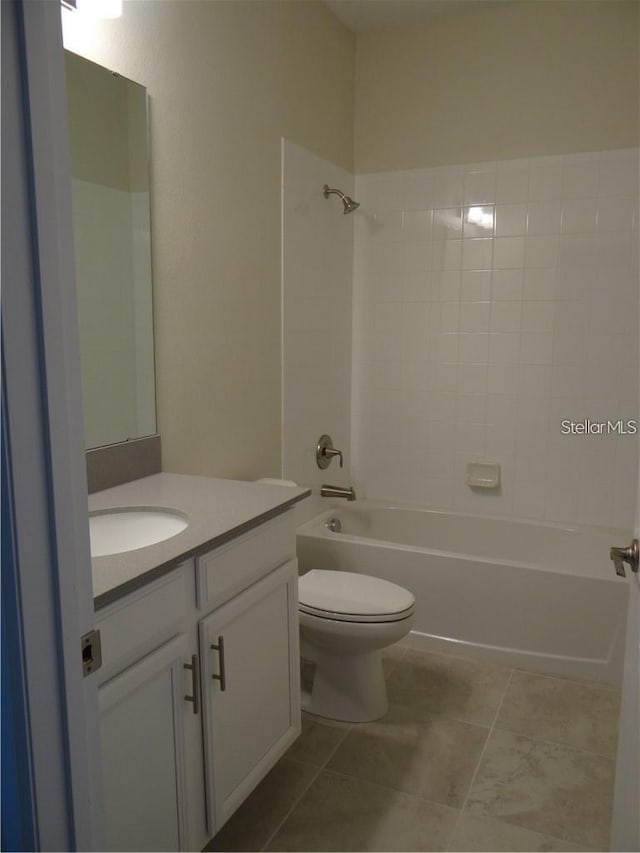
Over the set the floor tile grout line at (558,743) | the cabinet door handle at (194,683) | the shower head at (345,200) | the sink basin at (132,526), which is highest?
the shower head at (345,200)

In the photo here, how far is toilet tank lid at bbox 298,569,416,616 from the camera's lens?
7.31 ft

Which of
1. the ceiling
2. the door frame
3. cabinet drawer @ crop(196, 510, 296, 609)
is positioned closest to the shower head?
the ceiling

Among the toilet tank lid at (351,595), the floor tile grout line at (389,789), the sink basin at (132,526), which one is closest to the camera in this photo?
the sink basin at (132,526)

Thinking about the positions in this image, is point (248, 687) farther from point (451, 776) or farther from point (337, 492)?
point (337, 492)

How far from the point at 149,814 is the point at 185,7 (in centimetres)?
218

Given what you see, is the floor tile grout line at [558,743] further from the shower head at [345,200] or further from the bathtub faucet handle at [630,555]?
the shower head at [345,200]

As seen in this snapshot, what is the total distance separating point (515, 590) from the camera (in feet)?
8.89

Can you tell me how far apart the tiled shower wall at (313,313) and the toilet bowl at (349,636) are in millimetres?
733

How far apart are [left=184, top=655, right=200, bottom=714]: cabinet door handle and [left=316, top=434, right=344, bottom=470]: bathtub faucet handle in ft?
5.89

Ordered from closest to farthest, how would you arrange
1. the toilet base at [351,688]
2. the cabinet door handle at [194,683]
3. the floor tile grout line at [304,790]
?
1. the cabinet door handle at [194,683]
2. the floor tile grout line at [304,790]
3. the toilet base at [351,688]

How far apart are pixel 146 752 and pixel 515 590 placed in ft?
5.67

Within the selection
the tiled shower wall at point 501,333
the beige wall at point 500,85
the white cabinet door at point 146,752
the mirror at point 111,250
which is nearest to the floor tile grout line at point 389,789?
the white cabinet door at point 146,752

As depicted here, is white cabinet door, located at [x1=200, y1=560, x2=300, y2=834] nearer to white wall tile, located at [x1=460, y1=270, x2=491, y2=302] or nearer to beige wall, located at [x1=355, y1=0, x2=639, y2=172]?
white wall tile, located at [x1=460, y1=270, x2=491, y2=302]

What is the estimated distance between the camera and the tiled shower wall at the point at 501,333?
3.06 meters
